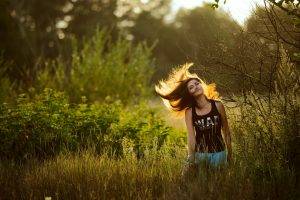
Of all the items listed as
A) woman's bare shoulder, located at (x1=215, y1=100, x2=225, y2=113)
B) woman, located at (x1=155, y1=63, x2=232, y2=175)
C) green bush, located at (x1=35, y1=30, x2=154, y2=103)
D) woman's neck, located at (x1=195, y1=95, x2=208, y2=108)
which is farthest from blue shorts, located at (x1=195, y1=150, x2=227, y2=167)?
green bush, located at (x1=35, y1=30, x2=154, y2=103)

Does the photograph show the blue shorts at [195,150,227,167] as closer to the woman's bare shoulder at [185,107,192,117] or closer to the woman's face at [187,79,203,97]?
the woman's bare shoulder at [185,107,192,117]

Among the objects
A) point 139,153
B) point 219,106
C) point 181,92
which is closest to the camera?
point 219,106

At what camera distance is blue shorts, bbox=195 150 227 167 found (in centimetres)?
571

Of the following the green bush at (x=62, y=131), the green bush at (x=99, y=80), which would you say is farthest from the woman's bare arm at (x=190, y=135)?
the green bush at (x=99, y=80)

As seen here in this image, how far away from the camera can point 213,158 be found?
594cm

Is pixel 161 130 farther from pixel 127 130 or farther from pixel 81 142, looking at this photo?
pixel 81 142

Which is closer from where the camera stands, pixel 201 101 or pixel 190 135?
pixel 190 135

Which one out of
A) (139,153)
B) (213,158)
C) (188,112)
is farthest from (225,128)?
(139,153)

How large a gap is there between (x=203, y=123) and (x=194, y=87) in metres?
0.42

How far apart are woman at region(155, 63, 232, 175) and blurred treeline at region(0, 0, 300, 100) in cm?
35

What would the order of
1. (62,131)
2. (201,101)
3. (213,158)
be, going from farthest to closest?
1. (62,131)
2. (201,101)
3. (213,158)

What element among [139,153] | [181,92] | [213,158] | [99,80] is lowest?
[213,158]

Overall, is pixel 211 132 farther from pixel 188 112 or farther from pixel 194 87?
pixel 194 87

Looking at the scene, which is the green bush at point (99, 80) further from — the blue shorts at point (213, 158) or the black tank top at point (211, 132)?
the blue shorts at point (213, 158)
